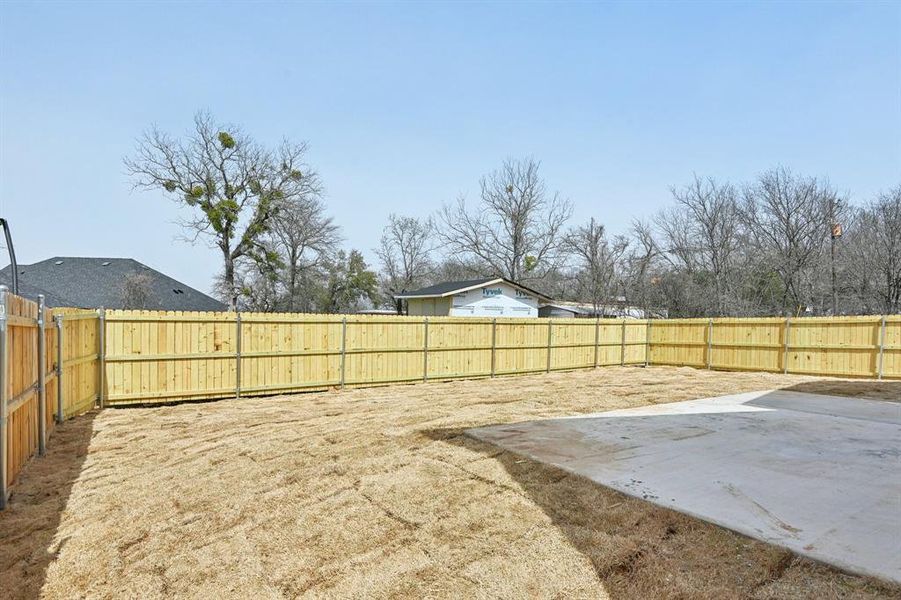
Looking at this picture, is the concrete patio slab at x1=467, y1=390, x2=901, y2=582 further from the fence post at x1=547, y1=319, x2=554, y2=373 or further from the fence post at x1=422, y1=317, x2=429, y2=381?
the fence post at x1=547, y1=319, x2=554, y2=373

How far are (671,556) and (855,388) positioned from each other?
9.73 meters

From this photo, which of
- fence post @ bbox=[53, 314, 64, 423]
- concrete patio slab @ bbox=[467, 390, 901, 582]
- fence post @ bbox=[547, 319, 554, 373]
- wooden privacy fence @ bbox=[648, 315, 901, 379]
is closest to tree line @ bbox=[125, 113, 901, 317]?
wooden privacy fence @ bbox=[648, 315, 901, 379]

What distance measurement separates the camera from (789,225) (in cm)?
2195

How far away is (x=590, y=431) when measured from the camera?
231 inches

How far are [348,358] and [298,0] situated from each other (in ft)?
21.9

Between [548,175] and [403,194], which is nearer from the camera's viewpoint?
[403,194]

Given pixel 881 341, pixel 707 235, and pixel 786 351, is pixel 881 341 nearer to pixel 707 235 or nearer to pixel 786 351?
pixel 786 351

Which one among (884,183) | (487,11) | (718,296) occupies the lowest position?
(718,296)

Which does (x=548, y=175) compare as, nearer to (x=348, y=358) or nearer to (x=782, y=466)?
(x=348, y=358)

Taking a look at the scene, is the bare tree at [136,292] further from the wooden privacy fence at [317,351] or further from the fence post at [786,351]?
the fence post at [786,351]

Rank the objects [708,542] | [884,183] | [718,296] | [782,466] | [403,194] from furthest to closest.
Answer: [403,194]
[718,296]
[884,183]
[782,466]
[708,542]

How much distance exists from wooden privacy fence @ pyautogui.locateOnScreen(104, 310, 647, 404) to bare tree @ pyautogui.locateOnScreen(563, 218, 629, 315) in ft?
51.4

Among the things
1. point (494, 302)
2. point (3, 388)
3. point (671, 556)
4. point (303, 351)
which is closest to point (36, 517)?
point (3, 388)

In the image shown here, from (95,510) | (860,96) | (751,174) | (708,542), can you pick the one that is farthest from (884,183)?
(95,510)
